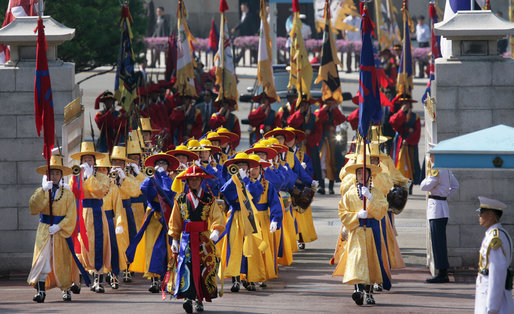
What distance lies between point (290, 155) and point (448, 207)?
111 inches

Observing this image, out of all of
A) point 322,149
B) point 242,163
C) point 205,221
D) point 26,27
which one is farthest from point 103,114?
point 205,221

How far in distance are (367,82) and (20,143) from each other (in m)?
4.64

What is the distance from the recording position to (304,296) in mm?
15242

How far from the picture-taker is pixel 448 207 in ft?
54.0

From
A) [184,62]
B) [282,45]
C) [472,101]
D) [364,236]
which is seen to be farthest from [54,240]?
[282,45]

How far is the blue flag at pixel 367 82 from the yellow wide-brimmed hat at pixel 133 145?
337 cm

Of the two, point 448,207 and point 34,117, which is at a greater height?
point 34,117

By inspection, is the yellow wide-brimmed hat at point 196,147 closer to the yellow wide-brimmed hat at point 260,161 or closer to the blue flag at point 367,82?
the yellow wide-brimmed hat at point 260,161

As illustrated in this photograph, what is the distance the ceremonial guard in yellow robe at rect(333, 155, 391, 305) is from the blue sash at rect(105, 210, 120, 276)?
2.91 m

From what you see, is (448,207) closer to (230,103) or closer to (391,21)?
(230,103)

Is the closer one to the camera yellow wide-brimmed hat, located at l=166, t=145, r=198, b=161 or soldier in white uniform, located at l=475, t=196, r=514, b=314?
soldier in white uniform, located at l=475, t=196, r=514, b=314

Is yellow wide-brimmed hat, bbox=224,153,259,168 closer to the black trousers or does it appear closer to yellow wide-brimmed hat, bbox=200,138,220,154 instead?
yellow wide-brimmed hat, bbox=200,138,220,154

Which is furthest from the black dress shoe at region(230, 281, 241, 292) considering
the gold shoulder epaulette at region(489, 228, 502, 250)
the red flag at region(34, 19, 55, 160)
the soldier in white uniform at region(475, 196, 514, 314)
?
the gold shoulder epaulette at region(489, 228, 502, 250)

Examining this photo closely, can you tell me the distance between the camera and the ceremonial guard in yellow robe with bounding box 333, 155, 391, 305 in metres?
14.6
